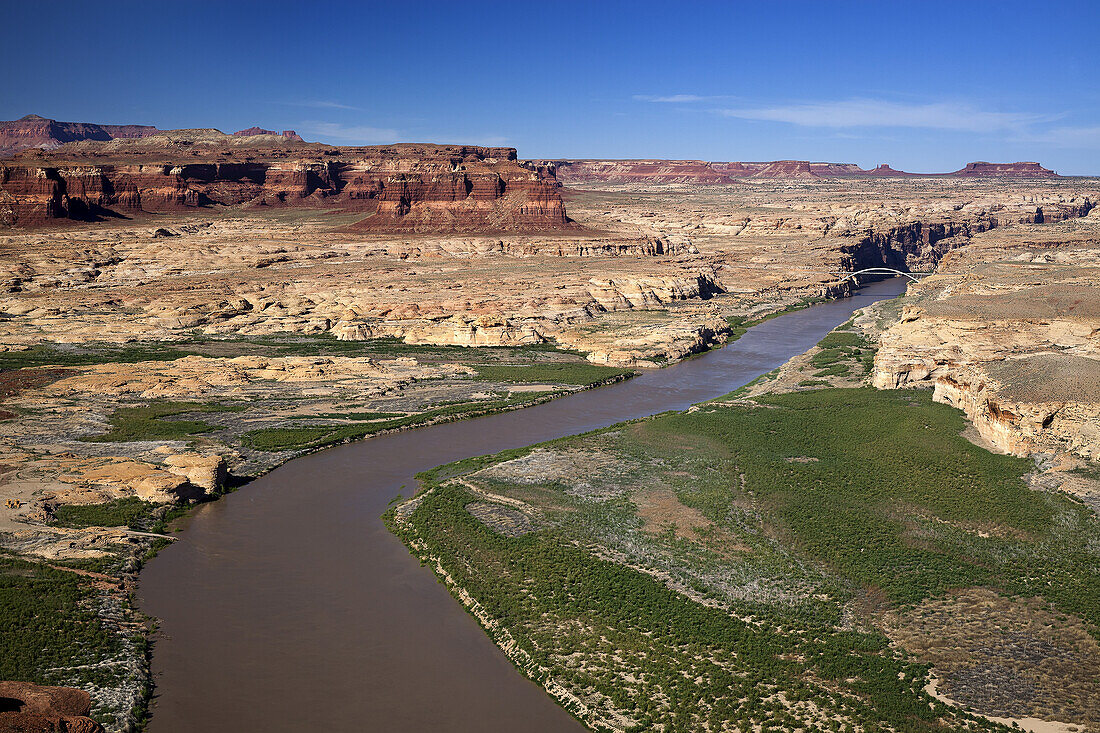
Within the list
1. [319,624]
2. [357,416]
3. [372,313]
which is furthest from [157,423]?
[372,313]

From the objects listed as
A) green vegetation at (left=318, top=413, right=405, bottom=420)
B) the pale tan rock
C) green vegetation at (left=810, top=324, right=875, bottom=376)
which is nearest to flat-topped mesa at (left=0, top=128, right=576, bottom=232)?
green vegetation at (left=810, top=324, right=875, bottom=376)

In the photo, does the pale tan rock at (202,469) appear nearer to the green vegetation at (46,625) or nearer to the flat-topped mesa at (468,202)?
the green vegetation at (46,625)

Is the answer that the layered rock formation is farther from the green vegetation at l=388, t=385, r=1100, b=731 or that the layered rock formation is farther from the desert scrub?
the desert scrub

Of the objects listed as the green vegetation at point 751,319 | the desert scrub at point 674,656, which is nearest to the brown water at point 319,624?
the desert scrub at point 674,656

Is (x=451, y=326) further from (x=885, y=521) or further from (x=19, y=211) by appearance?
(x=19, y=211)

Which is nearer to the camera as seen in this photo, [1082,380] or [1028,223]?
[1082,380]

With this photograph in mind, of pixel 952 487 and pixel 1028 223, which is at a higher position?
pixel 1028 223

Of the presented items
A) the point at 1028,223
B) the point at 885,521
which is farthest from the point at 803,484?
the point at 1028,223
